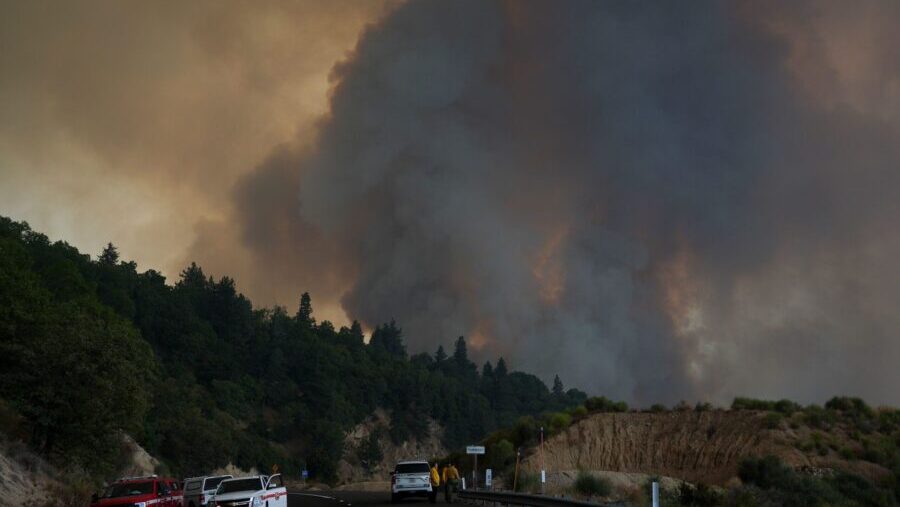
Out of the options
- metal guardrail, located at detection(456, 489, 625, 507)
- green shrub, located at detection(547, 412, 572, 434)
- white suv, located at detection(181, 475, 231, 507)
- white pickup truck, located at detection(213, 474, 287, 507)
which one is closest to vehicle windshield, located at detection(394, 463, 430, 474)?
metal guardrail, located at detection(456, 489, 625, 507)

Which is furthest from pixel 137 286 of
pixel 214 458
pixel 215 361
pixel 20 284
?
pixel 20 284

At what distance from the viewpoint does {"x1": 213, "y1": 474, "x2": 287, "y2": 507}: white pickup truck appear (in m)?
28.8

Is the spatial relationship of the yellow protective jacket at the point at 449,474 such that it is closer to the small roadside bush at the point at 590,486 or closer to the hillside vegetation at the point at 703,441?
the small roadside bush at the point at 590,486

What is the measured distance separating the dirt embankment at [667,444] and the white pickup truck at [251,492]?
2029 inches

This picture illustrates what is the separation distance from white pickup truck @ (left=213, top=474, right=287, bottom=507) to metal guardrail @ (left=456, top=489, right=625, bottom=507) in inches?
338

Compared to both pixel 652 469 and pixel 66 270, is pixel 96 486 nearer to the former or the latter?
pixel 652 469

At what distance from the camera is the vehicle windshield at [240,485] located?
30094 mm

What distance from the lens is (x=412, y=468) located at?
143 ft

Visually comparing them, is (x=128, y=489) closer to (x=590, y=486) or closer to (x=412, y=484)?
(x=412, y=484)

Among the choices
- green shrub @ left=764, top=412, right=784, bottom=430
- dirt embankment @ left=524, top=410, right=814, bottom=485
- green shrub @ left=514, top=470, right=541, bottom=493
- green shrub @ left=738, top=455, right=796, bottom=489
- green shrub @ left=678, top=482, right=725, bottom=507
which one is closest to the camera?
green shrub @ left=678, top=482, right=725, bottom=507

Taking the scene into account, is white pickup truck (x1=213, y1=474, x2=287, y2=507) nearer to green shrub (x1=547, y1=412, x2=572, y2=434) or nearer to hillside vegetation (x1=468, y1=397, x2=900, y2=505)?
hillside vegetation (x1=468, y1=397, x2=900, y2=505)

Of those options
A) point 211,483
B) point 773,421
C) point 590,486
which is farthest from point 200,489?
point 773,421

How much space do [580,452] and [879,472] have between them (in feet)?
95.0

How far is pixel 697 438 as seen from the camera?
84.1 m
